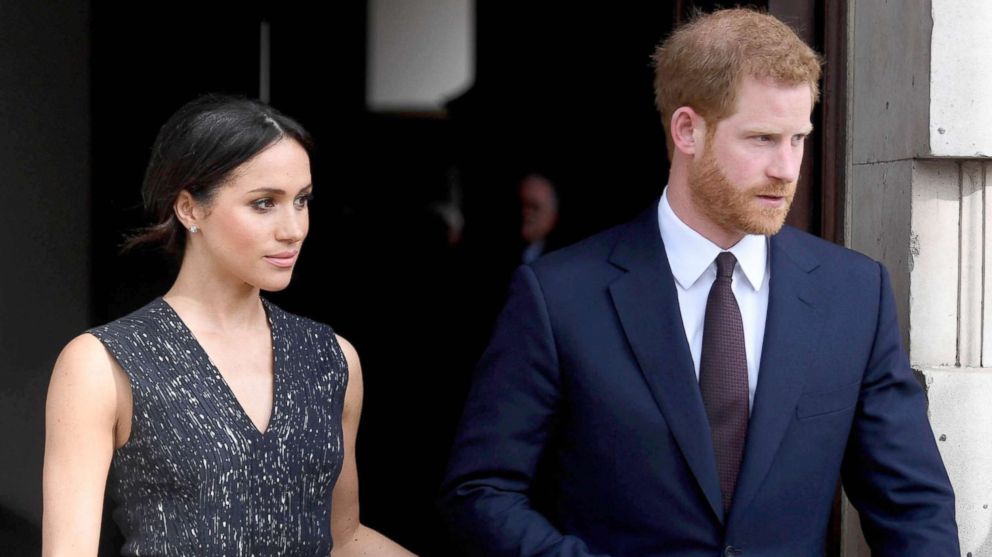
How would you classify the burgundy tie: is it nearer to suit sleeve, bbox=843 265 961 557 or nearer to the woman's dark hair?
suit sleeve, bbox=843 265 961 557

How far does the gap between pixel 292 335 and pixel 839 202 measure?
1394mm

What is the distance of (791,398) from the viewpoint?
106 inches

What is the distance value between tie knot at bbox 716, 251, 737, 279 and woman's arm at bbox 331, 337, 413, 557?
2.58ft

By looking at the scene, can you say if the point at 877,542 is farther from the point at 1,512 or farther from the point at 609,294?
the point at 1,512

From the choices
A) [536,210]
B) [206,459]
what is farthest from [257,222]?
[536,210]

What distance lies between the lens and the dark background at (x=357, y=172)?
4.59m

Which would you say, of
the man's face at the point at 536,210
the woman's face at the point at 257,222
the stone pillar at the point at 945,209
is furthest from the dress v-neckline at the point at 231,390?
the man's face at the point at 536,210

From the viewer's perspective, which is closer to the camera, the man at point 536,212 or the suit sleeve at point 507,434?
the suit sleeve at point 507,434

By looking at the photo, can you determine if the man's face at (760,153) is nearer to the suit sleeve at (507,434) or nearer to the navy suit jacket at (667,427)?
the navy suit jacket at (667,427)

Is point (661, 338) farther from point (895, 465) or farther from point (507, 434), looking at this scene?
point (895, 465)

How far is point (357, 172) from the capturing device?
11633 millimetres

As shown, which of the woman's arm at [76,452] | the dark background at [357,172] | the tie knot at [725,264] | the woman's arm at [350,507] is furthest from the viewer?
the dark background at [357,172]

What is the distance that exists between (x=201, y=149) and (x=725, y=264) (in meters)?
1.03

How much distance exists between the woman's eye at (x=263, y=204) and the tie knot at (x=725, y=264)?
0.87 m
